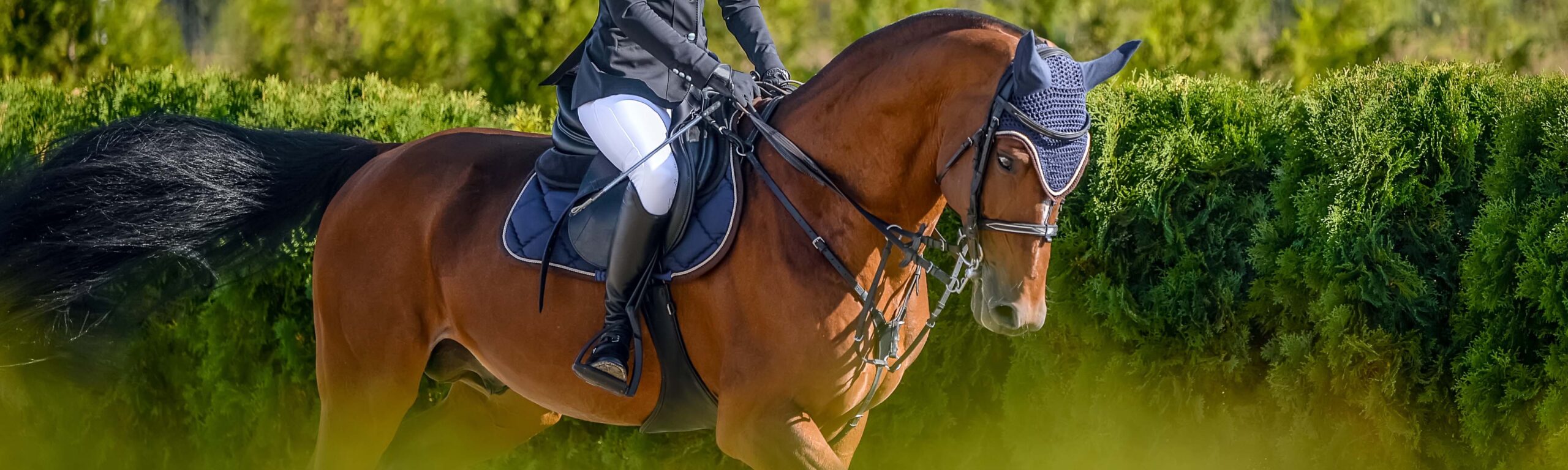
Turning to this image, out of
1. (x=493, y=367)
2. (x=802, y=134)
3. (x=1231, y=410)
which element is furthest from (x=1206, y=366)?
(x=493, y=367)

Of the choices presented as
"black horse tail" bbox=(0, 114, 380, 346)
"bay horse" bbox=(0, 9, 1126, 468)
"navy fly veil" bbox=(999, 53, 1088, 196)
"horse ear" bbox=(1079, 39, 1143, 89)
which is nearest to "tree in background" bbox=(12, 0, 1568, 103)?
"black horse tail" bbox=(0, 114, 380, 346)

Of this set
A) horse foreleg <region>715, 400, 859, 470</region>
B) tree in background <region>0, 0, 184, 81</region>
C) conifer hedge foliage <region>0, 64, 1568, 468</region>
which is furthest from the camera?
tree in background <region>0, 0, 184, 81</region>

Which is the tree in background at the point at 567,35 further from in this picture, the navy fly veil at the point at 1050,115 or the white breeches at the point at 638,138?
the navy fly veil at the point at 1050,115

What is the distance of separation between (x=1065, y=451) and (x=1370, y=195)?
1696mm

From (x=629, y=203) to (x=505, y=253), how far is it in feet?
2.20

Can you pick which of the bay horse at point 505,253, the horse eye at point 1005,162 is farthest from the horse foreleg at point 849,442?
the horse eye at point 1005,162

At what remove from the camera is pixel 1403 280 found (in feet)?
16.8

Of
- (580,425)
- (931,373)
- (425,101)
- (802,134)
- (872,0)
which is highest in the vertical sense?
(872,0)

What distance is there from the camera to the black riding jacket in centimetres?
390

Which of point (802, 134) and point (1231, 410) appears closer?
point (802, 134)

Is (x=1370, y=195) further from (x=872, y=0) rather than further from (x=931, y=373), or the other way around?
(x=872, y=0)

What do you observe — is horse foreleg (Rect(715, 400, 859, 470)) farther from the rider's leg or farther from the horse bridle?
the rider's leg

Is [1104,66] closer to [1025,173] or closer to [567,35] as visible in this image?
[1025,173]

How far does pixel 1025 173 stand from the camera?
130 inches
